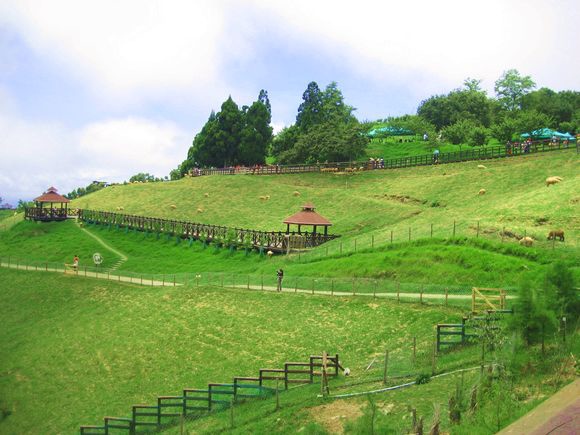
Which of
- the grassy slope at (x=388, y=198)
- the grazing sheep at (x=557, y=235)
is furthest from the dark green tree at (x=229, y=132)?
the grazing sheep at (x=557, y=235)

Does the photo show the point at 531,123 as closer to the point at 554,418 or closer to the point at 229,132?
the point at 229,132

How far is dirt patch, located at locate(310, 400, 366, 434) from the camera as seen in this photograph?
19828 millimetres

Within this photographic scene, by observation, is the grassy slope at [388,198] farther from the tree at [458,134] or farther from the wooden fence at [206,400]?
the wooden fence at [206,400]

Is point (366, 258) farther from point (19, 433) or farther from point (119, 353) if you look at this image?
point (19, 433)

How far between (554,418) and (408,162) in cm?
7589

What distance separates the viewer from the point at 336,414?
2072 centimetres

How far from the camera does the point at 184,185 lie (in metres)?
94.9

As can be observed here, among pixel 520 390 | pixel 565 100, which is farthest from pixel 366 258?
pixel 565 100

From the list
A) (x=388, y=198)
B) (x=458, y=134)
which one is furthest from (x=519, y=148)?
(x=458, y=134)

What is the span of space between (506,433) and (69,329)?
34.0 m

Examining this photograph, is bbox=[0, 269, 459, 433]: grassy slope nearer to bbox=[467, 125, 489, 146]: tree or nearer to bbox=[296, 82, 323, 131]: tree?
bbox=[467, 125, 489, 146]: tree

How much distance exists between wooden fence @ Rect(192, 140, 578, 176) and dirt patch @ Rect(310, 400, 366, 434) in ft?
200

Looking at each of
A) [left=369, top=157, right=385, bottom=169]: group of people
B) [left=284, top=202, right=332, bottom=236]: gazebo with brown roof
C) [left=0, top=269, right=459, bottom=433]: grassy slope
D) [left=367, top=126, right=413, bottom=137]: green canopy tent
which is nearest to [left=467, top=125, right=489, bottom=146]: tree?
[left=369, top=157, right=385, bottom=169]: group of people

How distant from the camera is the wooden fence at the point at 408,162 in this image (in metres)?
78.3
